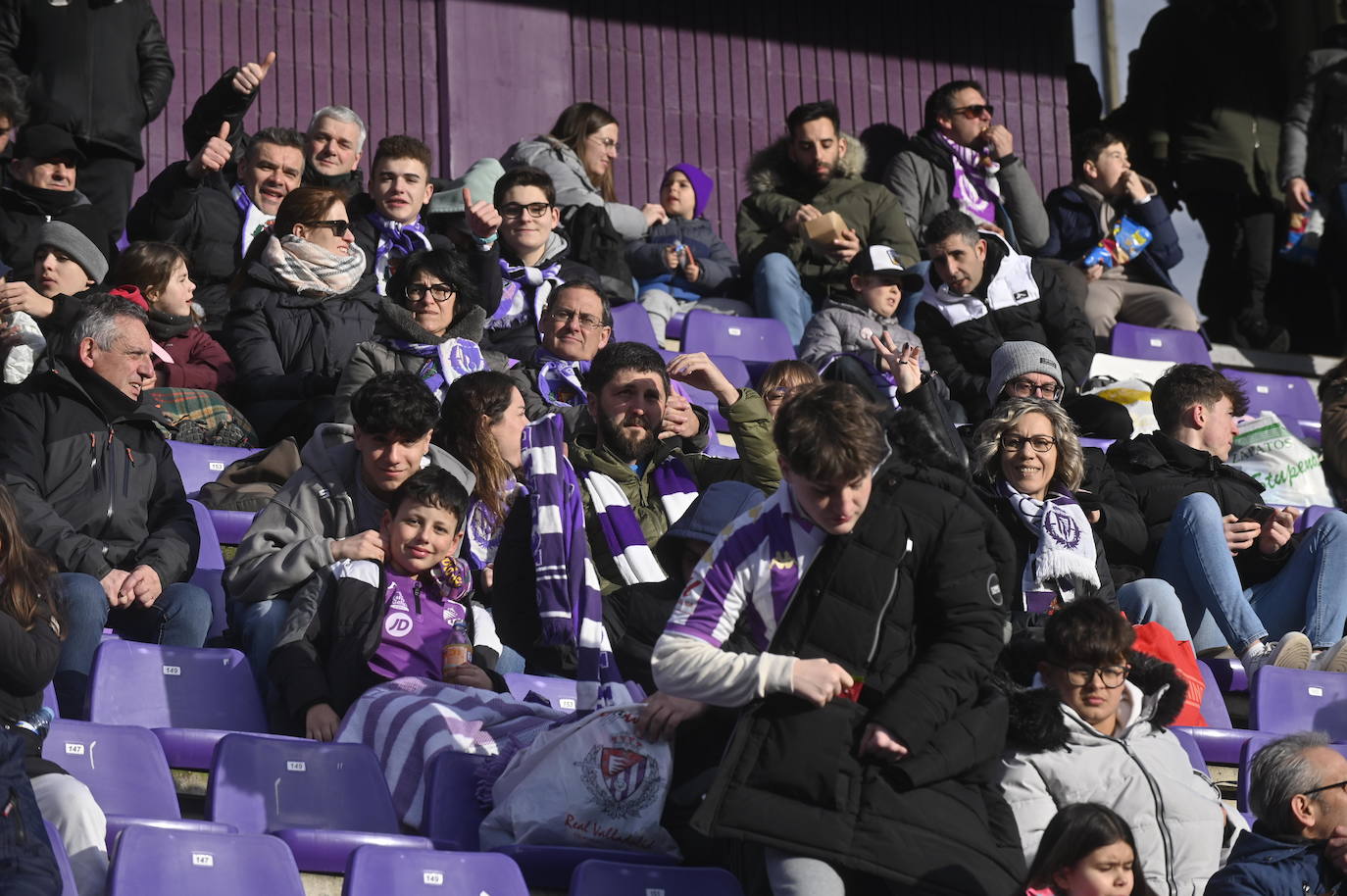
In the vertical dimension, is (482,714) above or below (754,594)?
below

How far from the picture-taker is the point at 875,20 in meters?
10.8

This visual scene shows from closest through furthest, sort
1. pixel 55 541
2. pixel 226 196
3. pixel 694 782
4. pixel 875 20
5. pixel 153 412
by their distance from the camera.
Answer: pixel 694 782
pixel 55 541
pixel 153 412
pixel 226 196
pixel 875 20

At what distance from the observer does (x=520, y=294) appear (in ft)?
23.3

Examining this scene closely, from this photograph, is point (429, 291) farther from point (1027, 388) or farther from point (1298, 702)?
point (1298, 702)

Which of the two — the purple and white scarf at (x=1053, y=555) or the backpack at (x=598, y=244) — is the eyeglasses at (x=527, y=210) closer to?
the backpack at (x=598, y=244)

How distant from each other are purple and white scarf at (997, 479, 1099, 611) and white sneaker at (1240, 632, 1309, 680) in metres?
0.55

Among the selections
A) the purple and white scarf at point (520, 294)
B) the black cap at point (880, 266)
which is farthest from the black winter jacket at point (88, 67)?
the black cap at point (880, 266)

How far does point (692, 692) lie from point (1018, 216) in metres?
5.83

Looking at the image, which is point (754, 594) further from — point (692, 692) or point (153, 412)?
point (153, 412)

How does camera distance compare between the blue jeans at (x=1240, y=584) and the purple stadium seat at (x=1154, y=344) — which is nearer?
the blue jeans at (x=1240, y=584)

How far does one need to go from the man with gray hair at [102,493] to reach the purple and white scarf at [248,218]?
180cm

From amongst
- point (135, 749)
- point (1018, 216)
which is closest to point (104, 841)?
point (135, 749)

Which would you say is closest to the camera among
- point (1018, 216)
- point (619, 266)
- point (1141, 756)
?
point (1141, 756)

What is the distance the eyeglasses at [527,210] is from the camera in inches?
284
